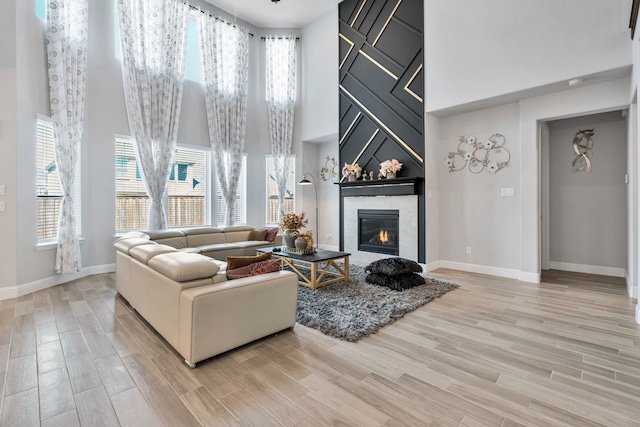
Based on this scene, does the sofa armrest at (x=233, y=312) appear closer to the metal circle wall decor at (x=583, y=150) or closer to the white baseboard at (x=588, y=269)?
the white baseboard at (x=588, y=269)

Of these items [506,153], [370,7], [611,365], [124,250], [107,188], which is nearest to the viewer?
[611,365]

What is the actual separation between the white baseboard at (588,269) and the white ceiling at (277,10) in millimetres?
6691

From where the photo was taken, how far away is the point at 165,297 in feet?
7.71

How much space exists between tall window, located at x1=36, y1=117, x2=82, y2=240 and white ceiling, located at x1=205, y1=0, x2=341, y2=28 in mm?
4136

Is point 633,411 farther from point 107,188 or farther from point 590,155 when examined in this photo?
point 107,188

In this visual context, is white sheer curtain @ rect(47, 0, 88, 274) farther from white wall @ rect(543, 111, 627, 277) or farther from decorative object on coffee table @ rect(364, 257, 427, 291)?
white wall @ rect(543, 111, 627, 277)

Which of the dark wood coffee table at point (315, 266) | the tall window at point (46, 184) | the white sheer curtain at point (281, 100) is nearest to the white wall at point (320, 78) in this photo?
the white sheer curtain at point (281, 100)

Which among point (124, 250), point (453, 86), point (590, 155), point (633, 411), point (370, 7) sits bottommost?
point (633, 411)

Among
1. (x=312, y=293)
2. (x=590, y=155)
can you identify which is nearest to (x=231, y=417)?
(x=312, y=293)

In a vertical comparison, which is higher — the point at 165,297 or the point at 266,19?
the point at 266,19

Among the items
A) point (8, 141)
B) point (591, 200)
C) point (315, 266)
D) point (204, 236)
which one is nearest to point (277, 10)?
point (204, 236)

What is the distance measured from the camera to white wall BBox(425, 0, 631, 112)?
357 centimetres

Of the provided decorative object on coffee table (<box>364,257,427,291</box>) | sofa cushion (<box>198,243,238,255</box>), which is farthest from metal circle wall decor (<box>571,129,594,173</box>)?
sofa cushion (<box>198,243,238,255</box>)

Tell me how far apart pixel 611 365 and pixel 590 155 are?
399 centimetres
